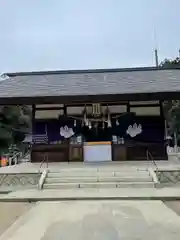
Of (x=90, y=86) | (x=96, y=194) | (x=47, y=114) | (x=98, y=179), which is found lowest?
(x=96, y=194)

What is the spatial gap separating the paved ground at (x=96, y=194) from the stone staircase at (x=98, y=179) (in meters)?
0.34

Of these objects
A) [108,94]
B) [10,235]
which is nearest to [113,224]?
[10,235]

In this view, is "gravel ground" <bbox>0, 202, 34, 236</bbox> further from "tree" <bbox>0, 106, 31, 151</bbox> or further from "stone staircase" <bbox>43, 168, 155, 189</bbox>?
"tree" <bbox>0, 106, 31, 151</bbox>

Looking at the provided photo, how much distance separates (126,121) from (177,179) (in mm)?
4075

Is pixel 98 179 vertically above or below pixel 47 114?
below

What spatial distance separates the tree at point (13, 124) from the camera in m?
22.2

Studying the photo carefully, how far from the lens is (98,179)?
338 inches

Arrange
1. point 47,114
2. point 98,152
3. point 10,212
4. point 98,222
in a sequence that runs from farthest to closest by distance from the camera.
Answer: point 47,114, point 98,152, point 10,212, point 98,222

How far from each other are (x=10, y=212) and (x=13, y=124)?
18519 millimetres

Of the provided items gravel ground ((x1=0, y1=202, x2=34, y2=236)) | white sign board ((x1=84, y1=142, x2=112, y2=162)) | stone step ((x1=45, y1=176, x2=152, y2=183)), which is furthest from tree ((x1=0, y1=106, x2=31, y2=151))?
gravel ground ((x1=0, y1=202, x2=34, y2=236))

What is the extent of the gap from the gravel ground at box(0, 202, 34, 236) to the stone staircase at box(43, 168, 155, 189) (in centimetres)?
161

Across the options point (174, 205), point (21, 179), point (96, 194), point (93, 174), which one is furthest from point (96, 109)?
point (174, 205)

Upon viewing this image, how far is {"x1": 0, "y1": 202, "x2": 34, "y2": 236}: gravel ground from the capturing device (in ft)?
17.2

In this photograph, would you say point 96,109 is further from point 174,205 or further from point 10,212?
point 10,212
